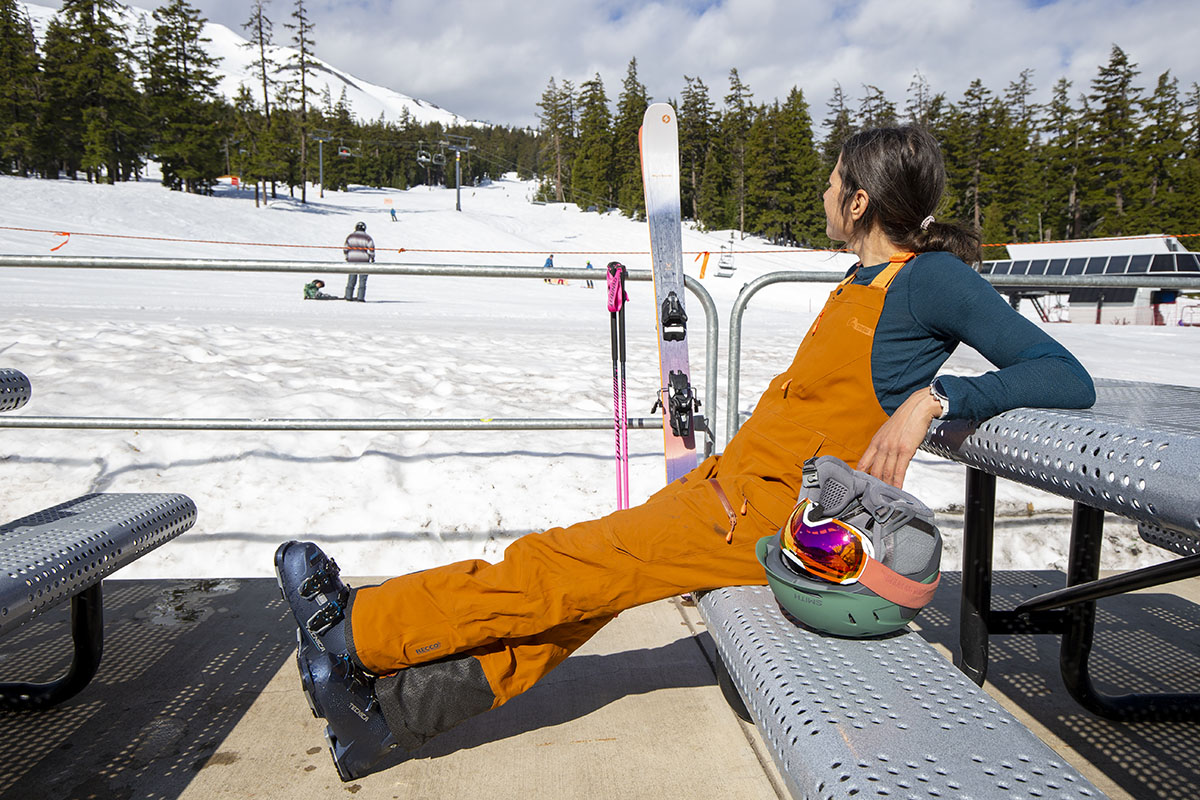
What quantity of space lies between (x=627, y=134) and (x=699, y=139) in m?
7.62

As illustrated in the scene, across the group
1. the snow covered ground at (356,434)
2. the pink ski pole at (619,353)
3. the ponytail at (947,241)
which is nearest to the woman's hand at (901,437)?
the ponytail at (947,241)

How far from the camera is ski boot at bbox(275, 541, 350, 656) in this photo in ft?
5.23

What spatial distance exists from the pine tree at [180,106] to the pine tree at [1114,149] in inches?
2429

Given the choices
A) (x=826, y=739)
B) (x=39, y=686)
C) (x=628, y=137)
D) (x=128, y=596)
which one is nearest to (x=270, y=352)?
(x=128, y=596)

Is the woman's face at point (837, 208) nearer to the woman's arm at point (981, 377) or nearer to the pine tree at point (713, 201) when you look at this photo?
the woman's arm at point (981, 377)

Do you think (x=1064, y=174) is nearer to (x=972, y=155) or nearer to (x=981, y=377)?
(x=972, y=155)

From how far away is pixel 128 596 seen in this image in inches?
A: 114

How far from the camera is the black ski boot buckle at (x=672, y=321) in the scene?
8.93ft

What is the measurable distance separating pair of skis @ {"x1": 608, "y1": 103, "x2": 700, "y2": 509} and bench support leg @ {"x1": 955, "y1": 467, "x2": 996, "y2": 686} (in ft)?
3.23

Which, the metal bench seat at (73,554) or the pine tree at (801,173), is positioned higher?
the pine tree at (801,173)

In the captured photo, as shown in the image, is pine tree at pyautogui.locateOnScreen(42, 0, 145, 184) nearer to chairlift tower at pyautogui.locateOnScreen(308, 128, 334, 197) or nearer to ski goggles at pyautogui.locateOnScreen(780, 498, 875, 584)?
chairlift tower at pyautogui.locateOnScreen(308, 128, 334, 197)

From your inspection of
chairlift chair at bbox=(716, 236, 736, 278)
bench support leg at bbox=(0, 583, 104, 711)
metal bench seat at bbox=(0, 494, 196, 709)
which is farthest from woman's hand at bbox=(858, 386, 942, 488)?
chairlift chair at bbox=(716, 236, 736, 278)

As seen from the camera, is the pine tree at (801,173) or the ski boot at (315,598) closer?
the ski boot at (315,598)

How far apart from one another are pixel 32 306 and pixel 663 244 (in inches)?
452
